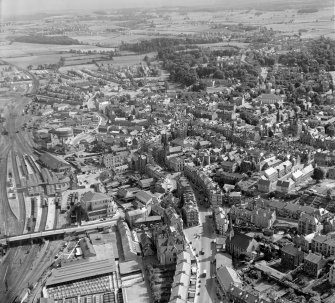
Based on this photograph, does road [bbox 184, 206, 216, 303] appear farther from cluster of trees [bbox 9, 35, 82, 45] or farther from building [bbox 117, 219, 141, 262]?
cluster of trees [bbox 9, 35, 82, 45]

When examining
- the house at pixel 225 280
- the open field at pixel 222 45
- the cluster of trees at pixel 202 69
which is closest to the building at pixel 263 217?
the house at pixel 225 280

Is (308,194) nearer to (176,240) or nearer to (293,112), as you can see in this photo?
(176,240)

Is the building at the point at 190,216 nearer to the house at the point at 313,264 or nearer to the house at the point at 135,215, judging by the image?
the house at the point at 135,215

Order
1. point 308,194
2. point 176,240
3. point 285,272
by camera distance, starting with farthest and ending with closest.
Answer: point 308,194 → point 176,240 → point 285,272

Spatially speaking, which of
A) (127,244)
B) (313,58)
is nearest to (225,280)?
(127,244)

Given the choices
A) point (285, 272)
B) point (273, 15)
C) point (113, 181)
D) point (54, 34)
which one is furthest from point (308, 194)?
point (273, 15)

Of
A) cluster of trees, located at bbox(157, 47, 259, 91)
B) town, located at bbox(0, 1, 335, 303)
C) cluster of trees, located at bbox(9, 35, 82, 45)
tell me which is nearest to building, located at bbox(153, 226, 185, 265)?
town, located at bbox(0, 1, 335, 303)
